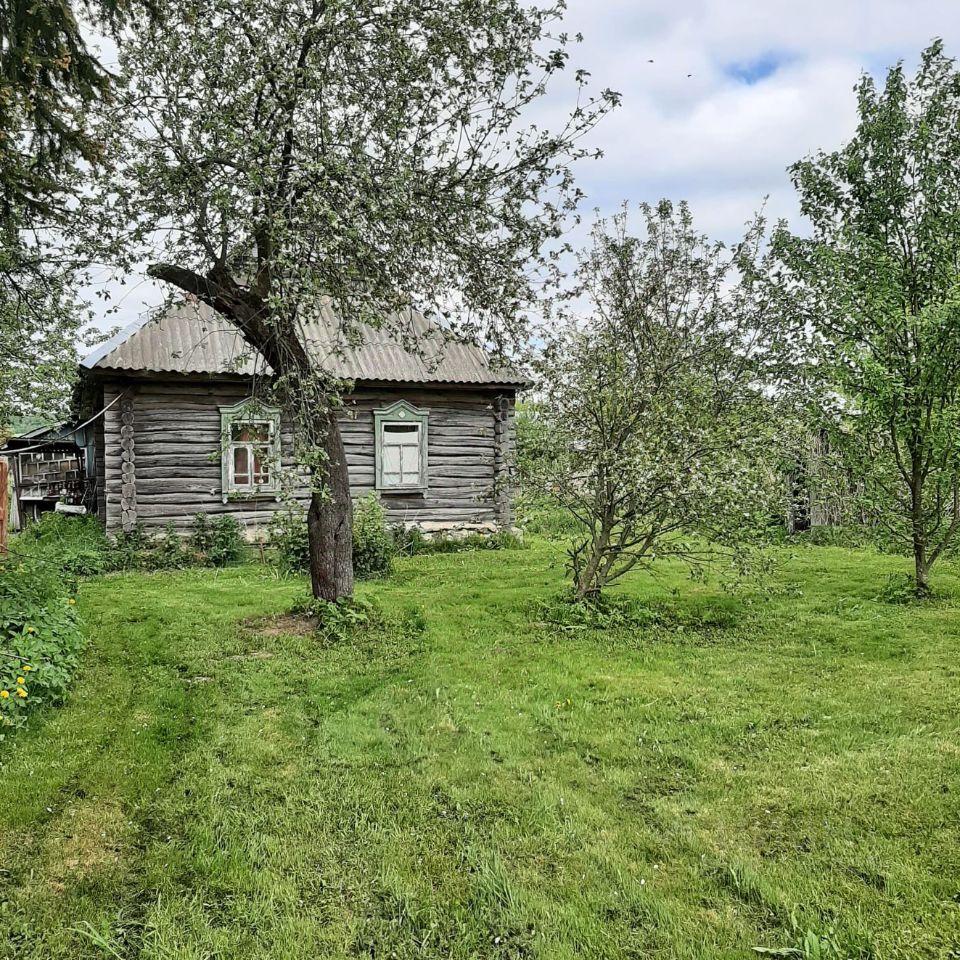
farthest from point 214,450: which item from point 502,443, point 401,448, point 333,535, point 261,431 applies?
point 502,443

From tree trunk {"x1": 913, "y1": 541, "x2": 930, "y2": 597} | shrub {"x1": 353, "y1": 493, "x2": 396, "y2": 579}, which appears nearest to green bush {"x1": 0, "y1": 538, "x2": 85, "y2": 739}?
shrub {"x1": 353, "y1": 493, "x2": 396, "y2": 579}

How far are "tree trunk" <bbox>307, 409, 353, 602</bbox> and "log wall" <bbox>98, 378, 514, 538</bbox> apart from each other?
3624mm

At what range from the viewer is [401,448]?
14016 millimetres

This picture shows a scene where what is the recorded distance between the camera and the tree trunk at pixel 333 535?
7672 millimetres

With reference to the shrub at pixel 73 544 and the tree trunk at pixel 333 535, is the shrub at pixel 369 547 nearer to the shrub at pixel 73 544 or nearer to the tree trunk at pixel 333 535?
the tree trunk at pixel 333 535

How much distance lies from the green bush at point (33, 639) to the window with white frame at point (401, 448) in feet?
23.8

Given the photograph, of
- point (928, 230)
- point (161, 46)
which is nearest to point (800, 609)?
point (928, 230)

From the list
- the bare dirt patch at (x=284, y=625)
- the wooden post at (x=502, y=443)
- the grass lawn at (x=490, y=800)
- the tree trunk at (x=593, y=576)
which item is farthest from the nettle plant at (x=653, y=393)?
the wooden post at (x=502, y=443)

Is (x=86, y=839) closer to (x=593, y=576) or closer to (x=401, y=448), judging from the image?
(x=593, y=576)

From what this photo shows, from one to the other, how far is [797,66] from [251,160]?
6.58 metres

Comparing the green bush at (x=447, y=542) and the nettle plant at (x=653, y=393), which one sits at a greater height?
the nettle plant at (x=653, y=393)

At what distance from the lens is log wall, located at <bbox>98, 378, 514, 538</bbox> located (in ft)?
39.9

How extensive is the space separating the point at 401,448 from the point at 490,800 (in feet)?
34.8

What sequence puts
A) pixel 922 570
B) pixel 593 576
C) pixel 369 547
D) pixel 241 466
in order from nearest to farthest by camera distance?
pixel 593 576 → pixel 922 570 → pixel 369 547 → pixel 241 466
